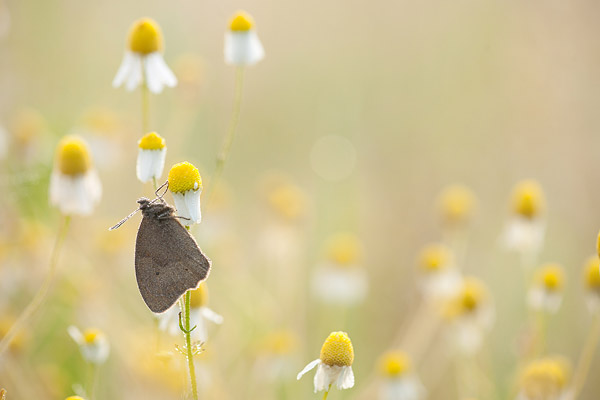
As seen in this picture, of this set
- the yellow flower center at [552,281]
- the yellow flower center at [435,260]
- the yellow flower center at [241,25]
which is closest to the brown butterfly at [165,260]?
the yellow flower center at [241,25]

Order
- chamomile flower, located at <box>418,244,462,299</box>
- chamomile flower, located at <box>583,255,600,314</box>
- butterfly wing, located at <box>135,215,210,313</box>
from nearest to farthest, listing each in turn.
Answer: butterfly wing, located at <box>135,215,210,313</box>, chamomile flower, located at <box>583,255,600,314</box>, chamomile flower, located at <box>418,244,462,299</box>

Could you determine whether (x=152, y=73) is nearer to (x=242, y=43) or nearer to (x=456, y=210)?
(x=242, y=43)

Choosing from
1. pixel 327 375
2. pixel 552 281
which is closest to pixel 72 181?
pixel 327 375

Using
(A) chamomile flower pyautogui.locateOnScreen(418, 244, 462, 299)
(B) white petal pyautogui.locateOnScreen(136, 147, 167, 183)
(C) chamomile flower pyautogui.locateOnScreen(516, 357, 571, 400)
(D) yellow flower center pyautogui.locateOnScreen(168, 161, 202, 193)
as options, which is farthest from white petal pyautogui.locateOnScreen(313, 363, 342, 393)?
(A) chamomile flower pyautogui.locateOnScreen(418, 244, 462, 299)

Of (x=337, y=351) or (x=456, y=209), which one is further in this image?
(x=456, y=209)

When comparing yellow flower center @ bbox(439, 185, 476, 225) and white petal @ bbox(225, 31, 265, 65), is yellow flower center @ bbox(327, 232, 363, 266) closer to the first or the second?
yellow flower center @ bbox(439, 185, 476, 225)

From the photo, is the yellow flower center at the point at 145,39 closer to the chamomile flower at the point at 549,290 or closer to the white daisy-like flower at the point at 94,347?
the white daisy-like flower at the point at 94,347

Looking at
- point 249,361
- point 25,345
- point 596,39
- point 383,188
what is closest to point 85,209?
point 25,345
